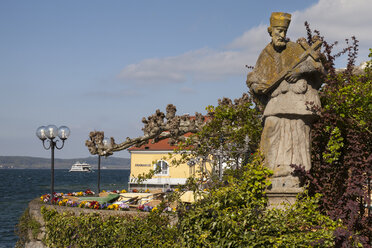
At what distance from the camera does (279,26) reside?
7.24 meters

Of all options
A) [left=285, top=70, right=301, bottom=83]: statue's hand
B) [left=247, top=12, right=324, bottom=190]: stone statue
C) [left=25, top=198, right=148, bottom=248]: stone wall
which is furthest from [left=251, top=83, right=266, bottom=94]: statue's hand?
[left=25, top=198, right=148, bottom=248]: stone wall

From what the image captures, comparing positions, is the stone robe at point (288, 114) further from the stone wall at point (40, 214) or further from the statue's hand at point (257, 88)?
the stone wall at point (40, 214)

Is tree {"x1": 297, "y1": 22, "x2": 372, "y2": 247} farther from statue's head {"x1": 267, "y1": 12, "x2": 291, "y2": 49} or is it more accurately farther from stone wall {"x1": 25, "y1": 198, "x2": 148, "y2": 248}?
stone wall {"x1": 25, "y1": 198, "x2": 148, "y2": 248}

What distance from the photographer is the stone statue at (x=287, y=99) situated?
281 inches

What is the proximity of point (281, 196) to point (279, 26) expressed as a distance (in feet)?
8.73

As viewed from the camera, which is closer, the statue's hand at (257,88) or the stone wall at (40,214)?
the statue's hand at (257,88)

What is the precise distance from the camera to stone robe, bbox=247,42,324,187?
23.5 ft

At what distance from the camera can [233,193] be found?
6836 millimetres

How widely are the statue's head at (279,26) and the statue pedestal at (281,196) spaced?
89.2 inches

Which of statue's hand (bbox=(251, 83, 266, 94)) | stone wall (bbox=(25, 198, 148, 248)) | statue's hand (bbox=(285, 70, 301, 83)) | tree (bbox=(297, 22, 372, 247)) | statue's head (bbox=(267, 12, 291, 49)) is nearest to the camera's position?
tree (bbox=(297, 22, 372, 247))

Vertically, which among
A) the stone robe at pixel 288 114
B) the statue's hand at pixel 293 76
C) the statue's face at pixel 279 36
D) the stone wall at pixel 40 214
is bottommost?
the stone wall at pixel 40 214

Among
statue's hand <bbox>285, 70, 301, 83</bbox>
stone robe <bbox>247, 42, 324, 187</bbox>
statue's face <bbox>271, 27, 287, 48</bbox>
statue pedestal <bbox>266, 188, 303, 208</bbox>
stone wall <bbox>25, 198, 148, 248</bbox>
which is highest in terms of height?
statue's face <bbox>271, 27, 287, 48</bbox>

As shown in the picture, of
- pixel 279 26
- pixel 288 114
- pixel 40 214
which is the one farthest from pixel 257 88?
pixel 40 214

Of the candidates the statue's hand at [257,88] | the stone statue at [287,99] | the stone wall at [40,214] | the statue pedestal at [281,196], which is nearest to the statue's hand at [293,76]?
the stone statue at [287,99]
